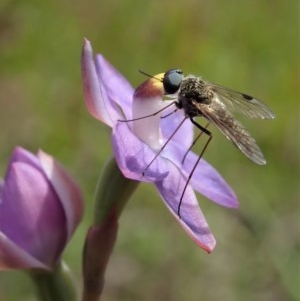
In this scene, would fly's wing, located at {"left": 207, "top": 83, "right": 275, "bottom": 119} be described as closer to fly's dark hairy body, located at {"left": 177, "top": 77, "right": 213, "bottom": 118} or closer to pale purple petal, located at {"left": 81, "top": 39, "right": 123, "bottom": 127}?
fly's dark hairy body, located at {"left": 177, "top": 77, "right": 213, "bottom": 118}

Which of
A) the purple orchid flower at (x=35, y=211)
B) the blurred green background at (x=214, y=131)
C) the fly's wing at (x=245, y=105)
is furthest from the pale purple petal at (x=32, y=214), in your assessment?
the blurred green background at (x=214, y=131)

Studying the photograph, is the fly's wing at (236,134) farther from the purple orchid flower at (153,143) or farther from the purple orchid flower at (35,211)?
the purple orchid flower at (35,211)

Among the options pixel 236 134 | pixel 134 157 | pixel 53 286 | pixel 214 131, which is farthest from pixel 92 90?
pixel 214 131

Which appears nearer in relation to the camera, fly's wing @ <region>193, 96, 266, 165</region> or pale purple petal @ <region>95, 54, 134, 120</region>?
fly's wing @ <region>193, 96, 266, 165</region>

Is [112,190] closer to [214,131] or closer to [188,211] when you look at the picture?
[188,211]

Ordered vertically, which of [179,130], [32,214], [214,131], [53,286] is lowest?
[214,131]

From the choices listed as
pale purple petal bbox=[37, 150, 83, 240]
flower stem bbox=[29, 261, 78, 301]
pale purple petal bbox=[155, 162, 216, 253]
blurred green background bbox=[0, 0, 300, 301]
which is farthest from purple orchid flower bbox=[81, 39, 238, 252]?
blurred green background bbox=[0, 0, 300, 301]

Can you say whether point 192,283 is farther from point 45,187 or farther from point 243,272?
point 45,187
